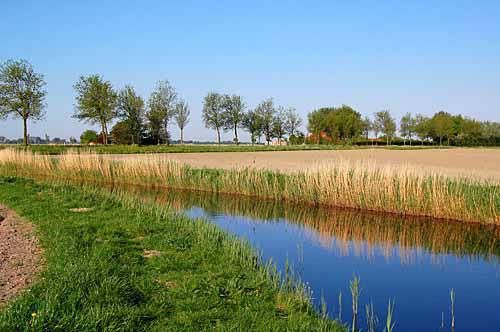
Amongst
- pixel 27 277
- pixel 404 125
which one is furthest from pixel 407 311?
pixel 404 125

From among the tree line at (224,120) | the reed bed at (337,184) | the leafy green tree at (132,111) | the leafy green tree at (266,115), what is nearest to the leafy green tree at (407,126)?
the tree line at (224,120)

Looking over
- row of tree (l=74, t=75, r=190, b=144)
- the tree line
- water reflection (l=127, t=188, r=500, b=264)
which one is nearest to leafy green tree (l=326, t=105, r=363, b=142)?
the tree line

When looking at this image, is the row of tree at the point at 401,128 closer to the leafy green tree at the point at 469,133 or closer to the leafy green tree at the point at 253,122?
the leafy green tree at the point at 469,133

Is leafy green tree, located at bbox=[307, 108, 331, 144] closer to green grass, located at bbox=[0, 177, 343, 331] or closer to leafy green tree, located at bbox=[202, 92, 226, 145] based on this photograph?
leafy green tree, located at bbox=[202, 92, 226, 145]

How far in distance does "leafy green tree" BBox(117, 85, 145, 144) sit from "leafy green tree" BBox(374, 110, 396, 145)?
55090 millimetres

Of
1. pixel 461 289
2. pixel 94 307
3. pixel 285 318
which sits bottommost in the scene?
pixel 461 289

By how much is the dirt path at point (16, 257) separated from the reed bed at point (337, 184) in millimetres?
8864

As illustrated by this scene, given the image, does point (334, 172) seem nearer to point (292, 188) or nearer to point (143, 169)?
point (292, 188)

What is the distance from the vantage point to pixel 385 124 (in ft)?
298

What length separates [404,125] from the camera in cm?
9600

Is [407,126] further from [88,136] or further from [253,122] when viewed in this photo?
[88,136]

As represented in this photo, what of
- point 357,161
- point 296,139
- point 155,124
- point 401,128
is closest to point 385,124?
point 401,128

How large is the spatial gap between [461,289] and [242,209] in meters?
7.86

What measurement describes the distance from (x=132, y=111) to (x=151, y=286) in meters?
52.3
